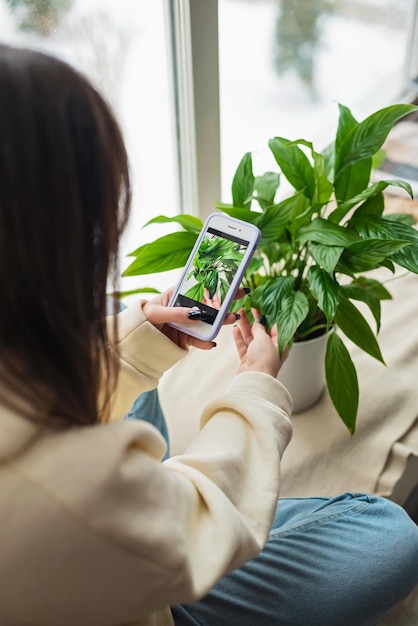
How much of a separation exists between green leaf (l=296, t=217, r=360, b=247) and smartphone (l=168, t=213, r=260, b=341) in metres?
0.09

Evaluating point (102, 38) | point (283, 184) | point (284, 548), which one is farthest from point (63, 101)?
point (283, 184)

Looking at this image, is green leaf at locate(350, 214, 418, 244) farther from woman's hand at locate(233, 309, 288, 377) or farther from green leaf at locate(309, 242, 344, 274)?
woman's hand at locate(233, 309, 288, 377)

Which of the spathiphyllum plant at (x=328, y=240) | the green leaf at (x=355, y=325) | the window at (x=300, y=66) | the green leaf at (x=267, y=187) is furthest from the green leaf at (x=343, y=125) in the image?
the window at (x=300, y=66)

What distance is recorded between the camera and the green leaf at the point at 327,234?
90 cm

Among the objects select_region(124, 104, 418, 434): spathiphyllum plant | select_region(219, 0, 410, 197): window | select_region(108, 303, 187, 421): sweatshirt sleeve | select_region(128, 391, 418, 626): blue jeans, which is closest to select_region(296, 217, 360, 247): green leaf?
select_region(124, 104, 418, 434): spathiphyllum plant

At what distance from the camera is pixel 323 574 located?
0.83 metres

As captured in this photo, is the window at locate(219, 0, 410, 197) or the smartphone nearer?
the smartphone

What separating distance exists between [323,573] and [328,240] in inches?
16.4

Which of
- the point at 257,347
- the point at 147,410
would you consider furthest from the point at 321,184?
the point at 147,410

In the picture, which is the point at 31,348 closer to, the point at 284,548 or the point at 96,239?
the point at 96,239

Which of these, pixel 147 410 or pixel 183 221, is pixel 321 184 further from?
pixel 147 410

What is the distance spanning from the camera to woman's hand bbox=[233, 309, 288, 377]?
85cm

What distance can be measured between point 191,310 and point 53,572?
0.41 metres

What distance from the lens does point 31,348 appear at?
0.53 m
